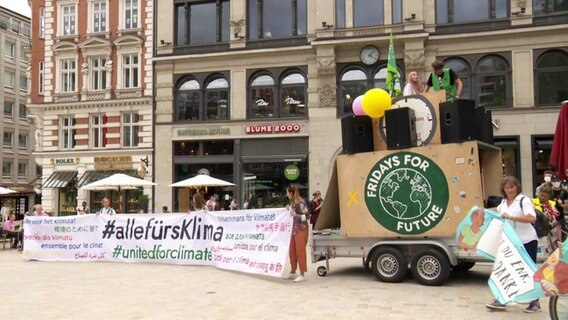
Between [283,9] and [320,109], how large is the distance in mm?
5939

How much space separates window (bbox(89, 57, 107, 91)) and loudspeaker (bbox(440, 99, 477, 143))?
84.1 ft

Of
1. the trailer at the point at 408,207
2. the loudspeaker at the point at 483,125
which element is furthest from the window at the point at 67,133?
the loudspeaker at the point at 483,125

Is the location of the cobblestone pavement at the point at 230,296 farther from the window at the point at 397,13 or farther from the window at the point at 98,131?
the window at the point at 98,131

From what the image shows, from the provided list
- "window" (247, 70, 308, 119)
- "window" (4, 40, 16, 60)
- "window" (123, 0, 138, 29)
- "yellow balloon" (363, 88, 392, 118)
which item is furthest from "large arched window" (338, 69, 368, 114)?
"window" (4, 40, 16, 60)

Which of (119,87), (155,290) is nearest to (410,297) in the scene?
(155,290)

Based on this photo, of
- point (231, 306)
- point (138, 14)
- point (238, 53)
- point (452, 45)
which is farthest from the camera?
point (138, 14)

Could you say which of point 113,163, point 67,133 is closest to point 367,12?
point 113,163

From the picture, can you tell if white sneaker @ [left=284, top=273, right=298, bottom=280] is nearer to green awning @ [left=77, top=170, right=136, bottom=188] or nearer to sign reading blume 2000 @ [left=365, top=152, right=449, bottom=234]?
sign reading blume 2000 @ [left=365, top=152, right=449, bottom=234]

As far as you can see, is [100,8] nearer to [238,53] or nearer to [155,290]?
[238,53]

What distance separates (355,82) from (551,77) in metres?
8.97

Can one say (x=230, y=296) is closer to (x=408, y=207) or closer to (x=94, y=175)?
(x=408, y=207)

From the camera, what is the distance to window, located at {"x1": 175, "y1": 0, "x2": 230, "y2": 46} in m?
29.3

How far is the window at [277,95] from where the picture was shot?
2769cm

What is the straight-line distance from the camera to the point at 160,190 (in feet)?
96.0
